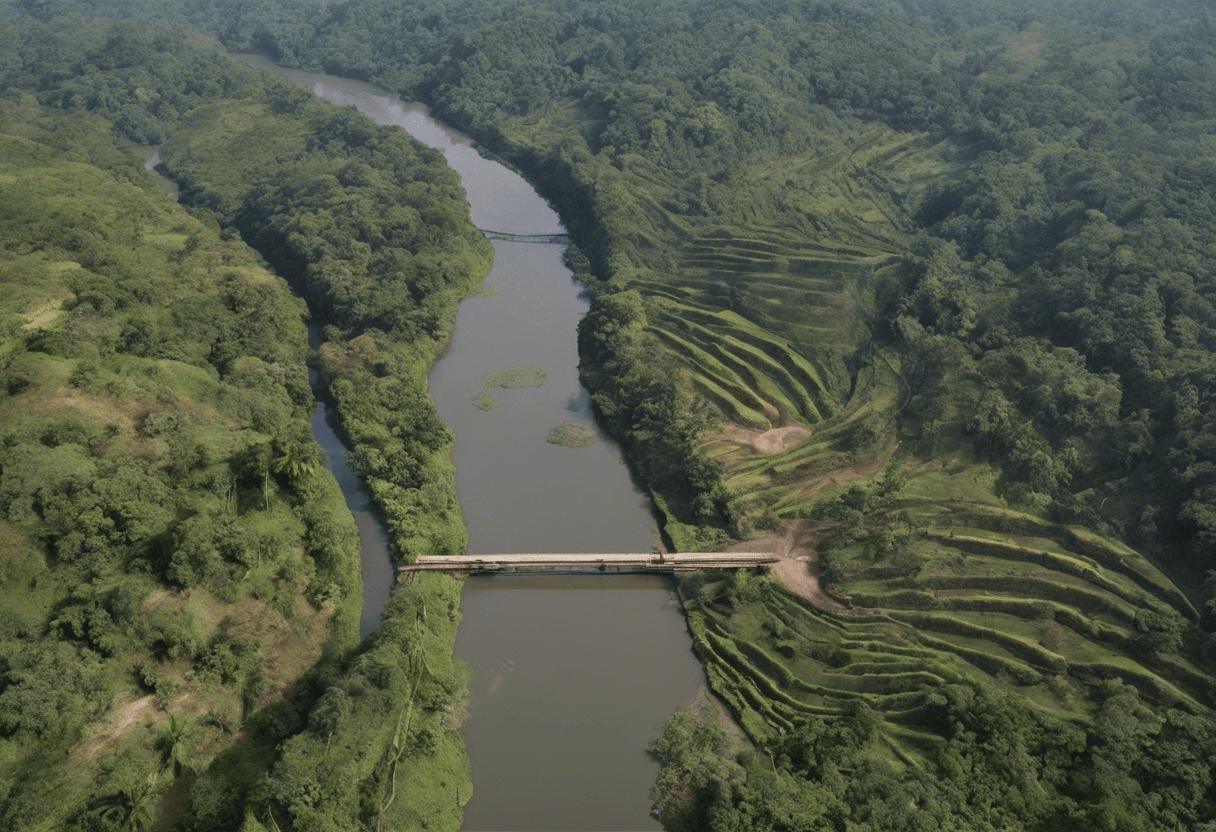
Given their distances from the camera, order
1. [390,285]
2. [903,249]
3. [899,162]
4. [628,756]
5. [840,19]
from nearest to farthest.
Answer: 1. [628,756]
2. [390,285]
3. [903,249]
4. [899,162]
5. [840,19]

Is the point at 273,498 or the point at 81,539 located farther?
the point at 273,498

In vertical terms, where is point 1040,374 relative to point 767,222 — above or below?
above

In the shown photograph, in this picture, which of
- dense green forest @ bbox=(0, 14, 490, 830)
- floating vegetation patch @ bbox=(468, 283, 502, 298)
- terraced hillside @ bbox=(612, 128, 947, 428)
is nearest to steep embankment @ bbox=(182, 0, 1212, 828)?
terraced hillside @ bbox=(612, 128, 947, 428)

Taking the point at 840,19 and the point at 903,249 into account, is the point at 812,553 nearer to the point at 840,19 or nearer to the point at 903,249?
the point at 903,249

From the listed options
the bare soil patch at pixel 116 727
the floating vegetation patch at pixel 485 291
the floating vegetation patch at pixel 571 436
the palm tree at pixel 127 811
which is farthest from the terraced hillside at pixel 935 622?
the floating vegetation patch at pixel 485 291

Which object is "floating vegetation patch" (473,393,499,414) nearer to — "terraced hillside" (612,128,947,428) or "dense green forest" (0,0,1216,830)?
"dense green forest" (0,0,1216,830)

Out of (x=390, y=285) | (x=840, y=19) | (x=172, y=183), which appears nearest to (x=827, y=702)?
(x=390, y=285)

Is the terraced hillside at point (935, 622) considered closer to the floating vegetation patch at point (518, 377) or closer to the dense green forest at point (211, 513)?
the dense green forest at point (211, 513)
